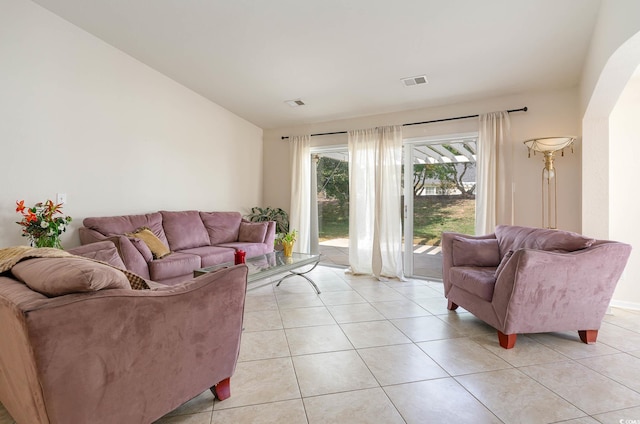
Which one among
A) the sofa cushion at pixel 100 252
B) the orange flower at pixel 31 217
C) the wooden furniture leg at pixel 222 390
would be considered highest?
the orange flower at pixel 31 217

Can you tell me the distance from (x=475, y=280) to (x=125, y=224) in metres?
3.56

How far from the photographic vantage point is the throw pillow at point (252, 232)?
473 cm

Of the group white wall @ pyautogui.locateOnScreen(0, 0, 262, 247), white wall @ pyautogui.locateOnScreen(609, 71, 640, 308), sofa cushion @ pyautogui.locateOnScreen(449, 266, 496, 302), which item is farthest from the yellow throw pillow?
white wall @ pyautogui.locateOnScreen(609, 71, 640, 308)

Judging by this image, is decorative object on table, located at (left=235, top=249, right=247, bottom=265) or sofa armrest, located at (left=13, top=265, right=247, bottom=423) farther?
decorative object on table, located at (left=235, top=249, right=247, bottom=265)

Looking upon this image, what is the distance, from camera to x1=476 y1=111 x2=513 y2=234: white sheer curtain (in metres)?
3.97

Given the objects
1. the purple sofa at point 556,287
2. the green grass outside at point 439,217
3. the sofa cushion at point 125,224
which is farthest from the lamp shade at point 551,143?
the sofa cushion at point 125,224

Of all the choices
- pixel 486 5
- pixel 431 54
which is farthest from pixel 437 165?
pixel 486 5

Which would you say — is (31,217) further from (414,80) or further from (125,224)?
(414,80)

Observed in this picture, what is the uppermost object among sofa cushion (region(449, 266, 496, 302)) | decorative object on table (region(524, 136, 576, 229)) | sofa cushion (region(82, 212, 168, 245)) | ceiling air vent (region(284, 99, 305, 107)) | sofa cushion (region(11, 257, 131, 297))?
ceiling air vent (region(284, 99, 305, 107))

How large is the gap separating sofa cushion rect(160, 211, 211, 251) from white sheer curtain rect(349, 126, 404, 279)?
2.17 metres

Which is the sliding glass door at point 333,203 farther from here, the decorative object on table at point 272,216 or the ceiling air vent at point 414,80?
the ceiling air vent at point 414,80

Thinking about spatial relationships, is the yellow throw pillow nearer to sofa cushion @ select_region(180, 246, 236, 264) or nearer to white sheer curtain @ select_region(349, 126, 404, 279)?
sofa cushion @ select_region(180, 246, 236, 264)

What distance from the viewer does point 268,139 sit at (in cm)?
593

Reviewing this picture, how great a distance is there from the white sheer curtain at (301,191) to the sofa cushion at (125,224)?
7.03ft
